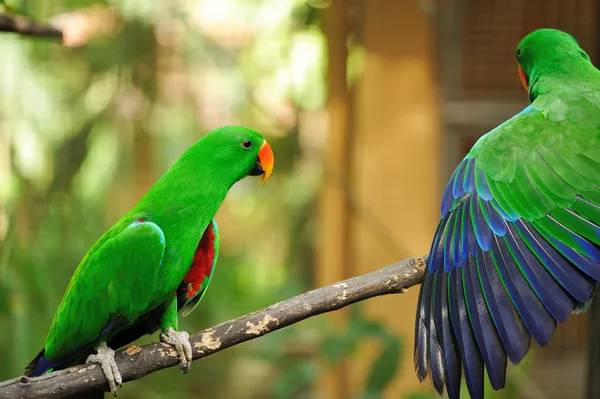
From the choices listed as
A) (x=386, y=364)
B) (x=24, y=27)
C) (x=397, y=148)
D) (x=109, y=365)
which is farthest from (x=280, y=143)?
(x=109, y=365)

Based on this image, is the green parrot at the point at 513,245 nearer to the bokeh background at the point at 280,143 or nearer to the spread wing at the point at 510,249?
the spread wing at the point at 510,249

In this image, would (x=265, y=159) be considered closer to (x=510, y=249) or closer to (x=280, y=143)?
(x=510, y=249)

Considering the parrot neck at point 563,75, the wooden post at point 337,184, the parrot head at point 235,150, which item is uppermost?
the parrot neck at point 563,75

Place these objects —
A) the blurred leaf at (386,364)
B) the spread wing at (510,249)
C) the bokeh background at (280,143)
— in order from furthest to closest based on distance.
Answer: the bokeh background at (280,143), the blurred leaf at (386,364), the spread wing at (510,249)

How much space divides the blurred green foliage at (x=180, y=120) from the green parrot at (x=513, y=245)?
1.48 metres

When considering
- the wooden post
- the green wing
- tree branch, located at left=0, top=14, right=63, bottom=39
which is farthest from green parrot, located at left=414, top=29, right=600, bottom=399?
the wooden post

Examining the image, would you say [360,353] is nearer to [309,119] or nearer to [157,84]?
[309,119]

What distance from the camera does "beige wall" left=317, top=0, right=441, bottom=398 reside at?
8.52 feet

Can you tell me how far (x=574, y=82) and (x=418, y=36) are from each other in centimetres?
121

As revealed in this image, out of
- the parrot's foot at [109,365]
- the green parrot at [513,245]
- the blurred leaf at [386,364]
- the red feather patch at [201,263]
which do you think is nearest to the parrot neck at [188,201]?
the red feather patch at [201,263]

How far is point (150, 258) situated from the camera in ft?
4.23

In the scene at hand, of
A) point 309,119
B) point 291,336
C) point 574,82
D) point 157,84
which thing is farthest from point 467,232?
point 157,84

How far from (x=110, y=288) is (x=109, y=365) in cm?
13

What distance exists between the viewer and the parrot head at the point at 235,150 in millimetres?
1348
